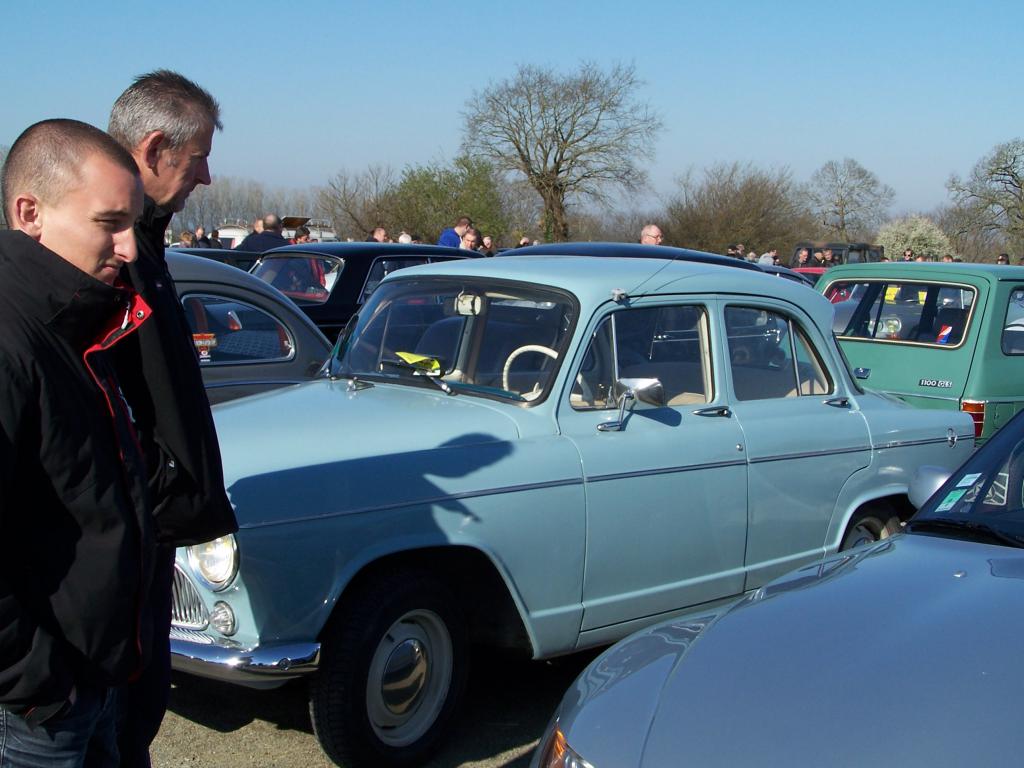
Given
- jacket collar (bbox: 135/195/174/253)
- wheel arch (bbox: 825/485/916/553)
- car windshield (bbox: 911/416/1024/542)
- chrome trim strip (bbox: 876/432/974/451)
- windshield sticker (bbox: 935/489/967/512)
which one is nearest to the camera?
jacket collar (bbox: 135/195/174/253)

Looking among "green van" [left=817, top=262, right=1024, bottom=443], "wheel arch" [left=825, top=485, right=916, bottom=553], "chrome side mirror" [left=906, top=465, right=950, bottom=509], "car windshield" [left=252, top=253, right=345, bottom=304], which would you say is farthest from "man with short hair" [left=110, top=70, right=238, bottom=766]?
"car windshield" [left=252, top=253, right=345, bottom=304]

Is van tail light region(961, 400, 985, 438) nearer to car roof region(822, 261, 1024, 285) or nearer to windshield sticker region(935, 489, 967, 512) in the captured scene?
car roof region(822, 261, 1024, 285)

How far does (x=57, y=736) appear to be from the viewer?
1998 millimetres

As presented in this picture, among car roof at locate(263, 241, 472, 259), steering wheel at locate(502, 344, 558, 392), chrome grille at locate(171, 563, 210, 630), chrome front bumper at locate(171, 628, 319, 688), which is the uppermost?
car roof at locate(263, 241, 472, 259)

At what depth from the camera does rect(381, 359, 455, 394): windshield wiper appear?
442cm

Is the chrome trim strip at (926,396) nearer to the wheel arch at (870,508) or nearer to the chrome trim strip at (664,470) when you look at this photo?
the wheel arch at (870,508)

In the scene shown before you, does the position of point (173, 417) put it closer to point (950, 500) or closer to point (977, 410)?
point (950, 500)

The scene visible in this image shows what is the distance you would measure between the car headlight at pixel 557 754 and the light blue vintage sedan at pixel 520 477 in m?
1.11

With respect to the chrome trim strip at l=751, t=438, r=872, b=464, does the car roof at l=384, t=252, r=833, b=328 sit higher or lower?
higher

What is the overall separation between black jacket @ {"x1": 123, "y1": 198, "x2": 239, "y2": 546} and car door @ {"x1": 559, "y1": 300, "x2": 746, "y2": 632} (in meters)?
1.84

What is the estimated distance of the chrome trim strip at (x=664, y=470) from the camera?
4086 millimetres

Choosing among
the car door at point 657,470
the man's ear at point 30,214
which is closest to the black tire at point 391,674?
the car door at point 657,470

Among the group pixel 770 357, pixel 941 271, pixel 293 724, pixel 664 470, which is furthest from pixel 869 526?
pixel 941 271

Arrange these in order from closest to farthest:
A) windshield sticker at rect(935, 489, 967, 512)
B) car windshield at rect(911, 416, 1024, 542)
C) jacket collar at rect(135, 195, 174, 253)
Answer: jacket collar at rect(135, 195, 174, 253)
car windshield at rect(911, 416, 1024, 542)
windshield sticker at rect(935, 489, 967, 512)
